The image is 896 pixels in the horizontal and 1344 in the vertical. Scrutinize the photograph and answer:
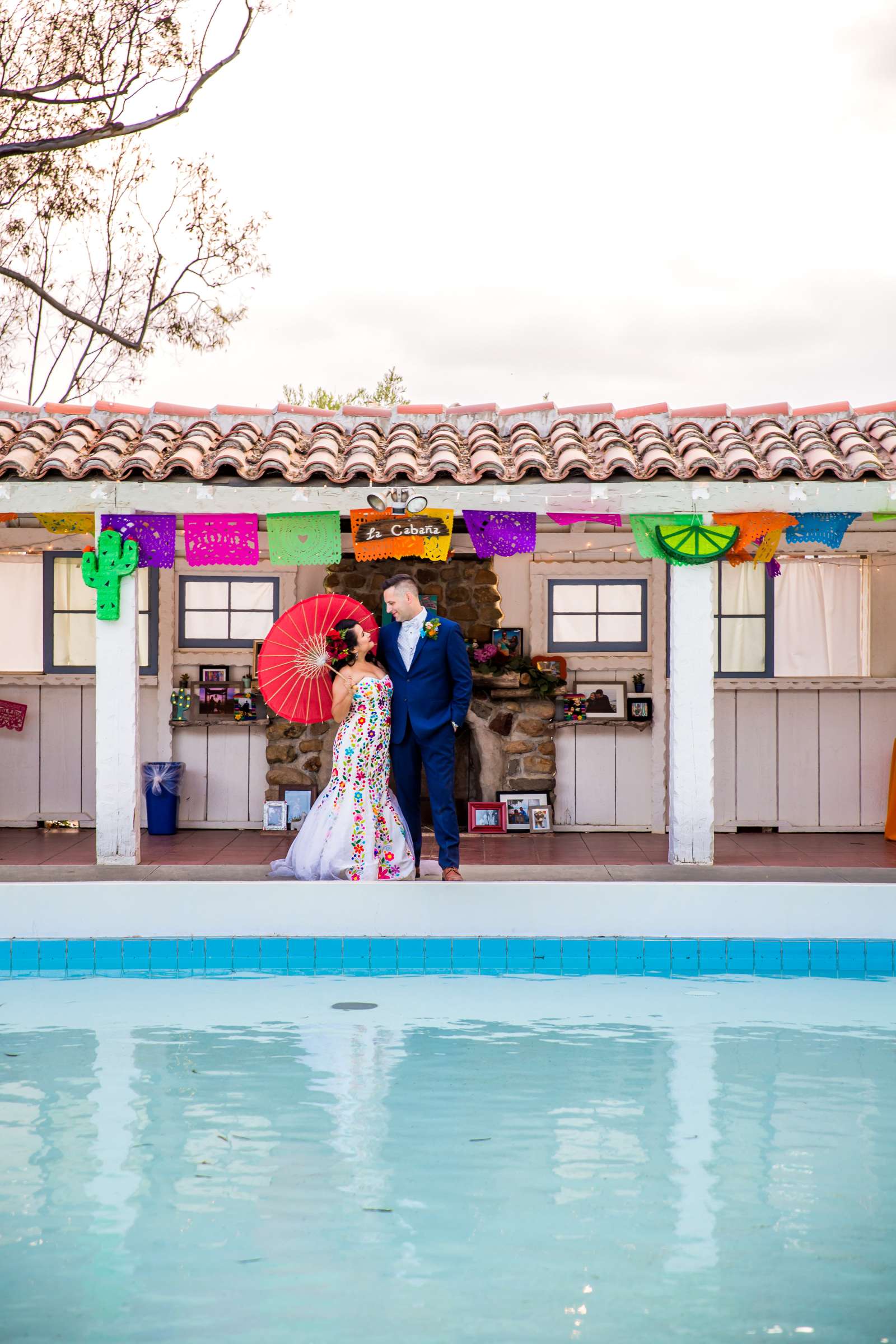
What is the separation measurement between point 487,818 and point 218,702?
2409 millimetres

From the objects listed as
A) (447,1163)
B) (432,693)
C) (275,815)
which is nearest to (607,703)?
(275,815)

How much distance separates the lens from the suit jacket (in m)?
7.64

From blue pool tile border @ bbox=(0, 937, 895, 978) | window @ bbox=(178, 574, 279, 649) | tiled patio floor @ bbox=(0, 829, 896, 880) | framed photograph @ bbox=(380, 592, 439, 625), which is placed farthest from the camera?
window @ bbox=(178, 574, 279, 649)

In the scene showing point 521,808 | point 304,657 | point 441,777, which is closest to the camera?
point 441,777

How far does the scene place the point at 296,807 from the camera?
1005 centimetres

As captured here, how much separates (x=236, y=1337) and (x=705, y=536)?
219 inches

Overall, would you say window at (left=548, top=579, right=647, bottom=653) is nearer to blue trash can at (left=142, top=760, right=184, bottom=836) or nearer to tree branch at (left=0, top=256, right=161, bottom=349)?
blue trash can at (left=142, top=760, right=184, bottom=836)

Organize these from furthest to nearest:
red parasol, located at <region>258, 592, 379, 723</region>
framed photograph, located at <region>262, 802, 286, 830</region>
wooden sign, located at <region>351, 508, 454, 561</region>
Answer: framed photograph, located at <region>262, 802, 286, 830</region>
red parasol, located at <region>258, 592, 379, 723</region>
wooden sign, located at <region>351, 508, 454, 561</region>

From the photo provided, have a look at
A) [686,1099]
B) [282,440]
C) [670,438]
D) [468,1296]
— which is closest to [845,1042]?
[686,1099]

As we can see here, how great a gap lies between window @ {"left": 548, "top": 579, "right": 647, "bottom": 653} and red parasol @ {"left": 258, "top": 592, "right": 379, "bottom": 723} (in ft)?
9.10

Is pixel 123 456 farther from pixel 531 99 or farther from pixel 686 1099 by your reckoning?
pixel 531 99

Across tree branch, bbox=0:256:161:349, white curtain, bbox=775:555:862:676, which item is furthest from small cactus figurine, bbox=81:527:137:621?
tree branch, bbox=0:256:161:349

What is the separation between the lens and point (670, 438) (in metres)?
8.77

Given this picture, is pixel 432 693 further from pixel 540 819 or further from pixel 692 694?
pixel 540 819
